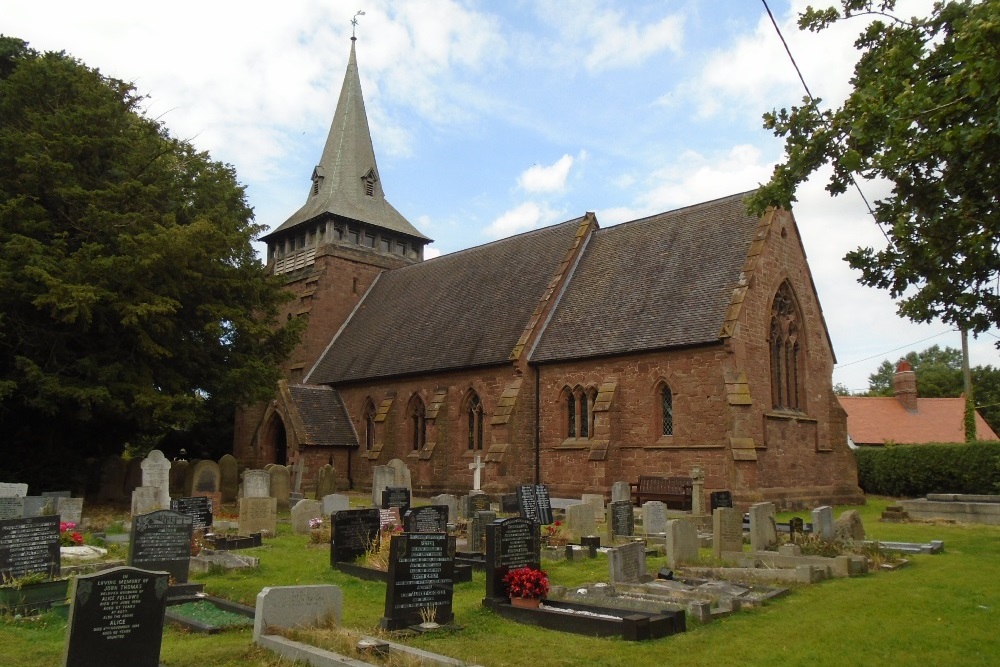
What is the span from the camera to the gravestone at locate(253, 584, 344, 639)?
7637 mm

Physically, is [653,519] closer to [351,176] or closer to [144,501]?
[144,501]

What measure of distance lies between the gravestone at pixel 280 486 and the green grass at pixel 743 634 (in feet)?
39.0

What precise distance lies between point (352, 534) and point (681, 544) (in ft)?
17.2

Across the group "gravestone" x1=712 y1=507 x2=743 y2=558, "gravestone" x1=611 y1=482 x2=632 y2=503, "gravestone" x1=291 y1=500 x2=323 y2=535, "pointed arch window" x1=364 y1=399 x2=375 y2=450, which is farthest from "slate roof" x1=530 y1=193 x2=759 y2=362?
"gravestone" x1=291 y1=500 x2=323 y2=535

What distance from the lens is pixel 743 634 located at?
8.37 m

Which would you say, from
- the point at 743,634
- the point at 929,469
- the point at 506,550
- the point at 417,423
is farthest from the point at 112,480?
the point at 929,469

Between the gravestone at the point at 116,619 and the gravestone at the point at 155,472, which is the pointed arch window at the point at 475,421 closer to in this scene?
the gravestone at the point at 155,472

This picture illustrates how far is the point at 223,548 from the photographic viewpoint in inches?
579

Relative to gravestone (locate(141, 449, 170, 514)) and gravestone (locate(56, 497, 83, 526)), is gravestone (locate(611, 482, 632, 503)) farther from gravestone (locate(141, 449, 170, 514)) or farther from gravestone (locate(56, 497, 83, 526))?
gravestone (locate(56, 497, 83, 526))

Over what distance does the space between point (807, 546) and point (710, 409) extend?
355 inches

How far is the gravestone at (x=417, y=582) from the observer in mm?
8531

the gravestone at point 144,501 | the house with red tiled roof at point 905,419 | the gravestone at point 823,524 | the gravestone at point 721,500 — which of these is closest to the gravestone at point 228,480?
the gravestone at point 144,501

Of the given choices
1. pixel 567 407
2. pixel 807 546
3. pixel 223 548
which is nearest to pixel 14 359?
pixel 223 548

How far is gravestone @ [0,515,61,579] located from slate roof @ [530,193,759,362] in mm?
16395
